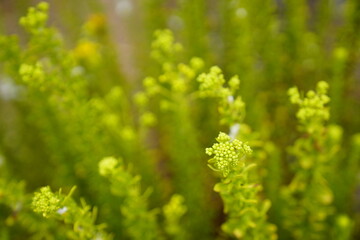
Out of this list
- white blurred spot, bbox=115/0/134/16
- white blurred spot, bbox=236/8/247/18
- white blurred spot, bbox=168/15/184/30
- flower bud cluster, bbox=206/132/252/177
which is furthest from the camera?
white blurred spot, bbox=115/0/134/16

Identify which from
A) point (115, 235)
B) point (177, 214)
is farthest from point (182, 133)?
point (115, 235)

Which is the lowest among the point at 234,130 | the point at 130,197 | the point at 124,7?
the point at 130,197

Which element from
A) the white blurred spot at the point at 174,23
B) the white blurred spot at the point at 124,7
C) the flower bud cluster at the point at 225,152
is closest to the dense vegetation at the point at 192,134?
the flower bud cluster at the point at 225,152

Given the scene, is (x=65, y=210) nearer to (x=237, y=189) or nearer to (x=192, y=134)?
(x=237, y=189)

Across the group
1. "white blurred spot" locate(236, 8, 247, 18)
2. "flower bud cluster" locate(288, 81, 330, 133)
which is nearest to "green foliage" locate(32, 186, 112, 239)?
"flower bud cluster" locate(288, 81, 330, 133)

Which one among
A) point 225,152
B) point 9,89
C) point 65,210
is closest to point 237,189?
point 225,152

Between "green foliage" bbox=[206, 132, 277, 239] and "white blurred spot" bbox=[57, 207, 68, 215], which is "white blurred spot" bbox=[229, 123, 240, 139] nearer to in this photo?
"green foliage" bbox=[206, 132, 277, 239]

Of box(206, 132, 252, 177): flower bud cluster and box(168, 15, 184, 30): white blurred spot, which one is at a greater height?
box(168, 15, 184, 30): white blurred spot

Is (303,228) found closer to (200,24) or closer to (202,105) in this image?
(202,105)

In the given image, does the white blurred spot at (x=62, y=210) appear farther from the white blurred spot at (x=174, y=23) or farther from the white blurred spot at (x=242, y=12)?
the white blurred spot at (x=174, y=23)
